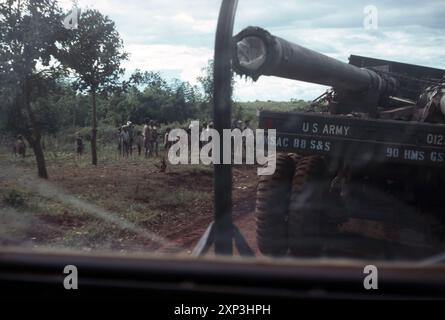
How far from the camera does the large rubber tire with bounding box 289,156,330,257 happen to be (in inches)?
193

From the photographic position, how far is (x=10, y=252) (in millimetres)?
2010

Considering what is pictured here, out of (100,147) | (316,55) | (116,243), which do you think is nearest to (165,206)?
(116,243)

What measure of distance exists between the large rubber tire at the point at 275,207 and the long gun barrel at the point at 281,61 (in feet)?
3.20

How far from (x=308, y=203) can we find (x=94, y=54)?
25.8 feet

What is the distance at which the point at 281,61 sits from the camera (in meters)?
3.17

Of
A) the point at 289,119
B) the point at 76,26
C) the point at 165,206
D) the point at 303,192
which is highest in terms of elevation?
the point at 76,26

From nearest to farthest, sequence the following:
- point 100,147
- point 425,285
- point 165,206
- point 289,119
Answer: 1. point 425,285
2. point 289,119
3. point 165,206
4. point 100,147

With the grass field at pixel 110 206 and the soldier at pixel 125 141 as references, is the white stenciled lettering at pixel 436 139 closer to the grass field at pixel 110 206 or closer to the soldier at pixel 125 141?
the grass field at pixel 110 206

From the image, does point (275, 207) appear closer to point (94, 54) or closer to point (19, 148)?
point (94, 54)

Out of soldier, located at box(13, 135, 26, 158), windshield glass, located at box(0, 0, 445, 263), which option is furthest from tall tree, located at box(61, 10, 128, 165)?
soldier, located at box(13, 135, 26, 158)

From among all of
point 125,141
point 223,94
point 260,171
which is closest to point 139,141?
point 125,141

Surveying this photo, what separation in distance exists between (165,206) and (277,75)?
640 centimetres

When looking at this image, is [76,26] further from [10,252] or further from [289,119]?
[10,252]

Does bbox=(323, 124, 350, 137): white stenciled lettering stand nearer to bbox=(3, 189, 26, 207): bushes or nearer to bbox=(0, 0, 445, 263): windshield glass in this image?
bbox=(0, 0, 445, 263): windshield glass
